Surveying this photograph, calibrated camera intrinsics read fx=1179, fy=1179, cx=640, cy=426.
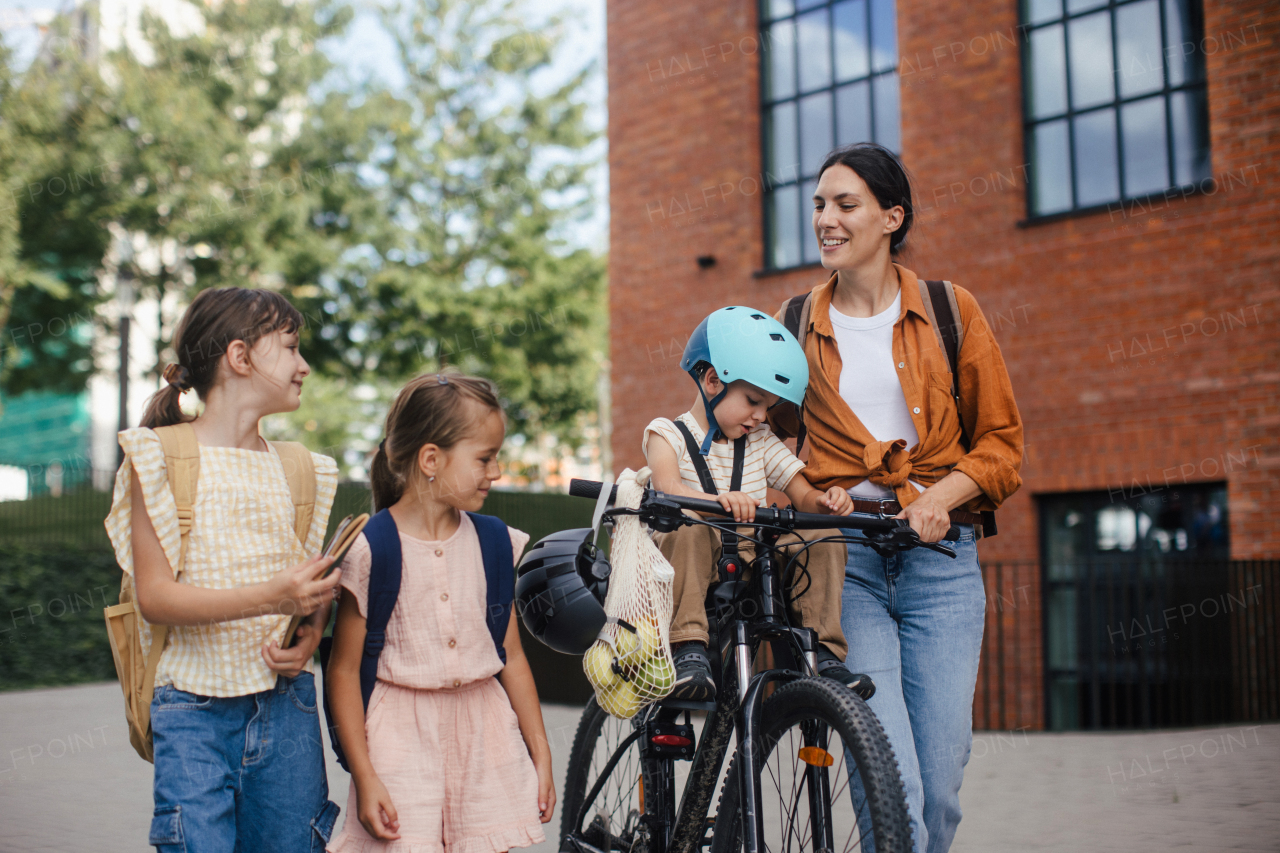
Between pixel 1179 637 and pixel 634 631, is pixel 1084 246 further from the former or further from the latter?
pixel 634 631

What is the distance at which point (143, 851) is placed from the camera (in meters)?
5.71

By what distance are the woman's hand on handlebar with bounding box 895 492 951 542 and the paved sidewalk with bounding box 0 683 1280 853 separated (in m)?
3.00

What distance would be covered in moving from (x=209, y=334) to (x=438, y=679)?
104 centimetres

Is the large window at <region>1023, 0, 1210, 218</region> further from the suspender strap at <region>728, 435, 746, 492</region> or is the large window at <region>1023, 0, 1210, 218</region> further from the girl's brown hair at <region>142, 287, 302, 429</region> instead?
the girl's brown hair at <region>142, 287, 302, 429</region>

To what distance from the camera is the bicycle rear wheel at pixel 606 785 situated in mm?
3639

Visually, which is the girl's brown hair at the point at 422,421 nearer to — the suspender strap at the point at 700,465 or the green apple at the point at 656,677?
the suspender strap at the point at 700,465

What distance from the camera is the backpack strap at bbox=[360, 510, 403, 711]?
113 inches

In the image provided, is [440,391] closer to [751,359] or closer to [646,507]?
[646,507]

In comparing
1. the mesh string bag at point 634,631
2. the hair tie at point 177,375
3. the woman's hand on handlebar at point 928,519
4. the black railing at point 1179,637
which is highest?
the hair tie at point 177,375

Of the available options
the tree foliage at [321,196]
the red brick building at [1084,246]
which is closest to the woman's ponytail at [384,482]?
the red brick building at [1084,246]

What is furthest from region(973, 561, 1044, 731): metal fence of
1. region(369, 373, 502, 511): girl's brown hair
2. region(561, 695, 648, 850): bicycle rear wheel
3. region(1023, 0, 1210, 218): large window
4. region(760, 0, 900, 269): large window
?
region(369, 373, 502, 511): girl's brown hair

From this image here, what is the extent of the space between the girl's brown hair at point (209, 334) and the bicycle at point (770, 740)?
0.90 meters

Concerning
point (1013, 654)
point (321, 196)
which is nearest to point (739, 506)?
point (1013, 654)

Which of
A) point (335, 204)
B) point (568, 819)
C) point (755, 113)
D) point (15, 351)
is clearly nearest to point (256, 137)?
point (335, 204)
